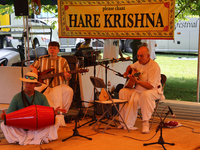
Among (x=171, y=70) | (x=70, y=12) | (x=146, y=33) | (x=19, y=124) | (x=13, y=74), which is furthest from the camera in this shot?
(x=171, y=70)

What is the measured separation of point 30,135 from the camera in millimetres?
4238

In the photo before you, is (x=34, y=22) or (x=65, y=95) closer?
(x=65, y=95)

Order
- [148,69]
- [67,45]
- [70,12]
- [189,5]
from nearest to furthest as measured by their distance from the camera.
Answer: [148,69] < [70,12] < [189,5] < [67,45]

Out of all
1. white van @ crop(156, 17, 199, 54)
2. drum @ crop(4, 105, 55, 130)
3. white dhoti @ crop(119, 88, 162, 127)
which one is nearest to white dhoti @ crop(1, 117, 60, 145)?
drum @ crop(4, 105, 55, 130)

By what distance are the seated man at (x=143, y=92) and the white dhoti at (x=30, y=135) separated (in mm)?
1355

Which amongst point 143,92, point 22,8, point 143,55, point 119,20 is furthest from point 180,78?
point 22,8

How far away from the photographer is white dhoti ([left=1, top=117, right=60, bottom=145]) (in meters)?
4.13

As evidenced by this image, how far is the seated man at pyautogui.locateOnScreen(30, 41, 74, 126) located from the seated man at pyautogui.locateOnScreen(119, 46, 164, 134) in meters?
1.03

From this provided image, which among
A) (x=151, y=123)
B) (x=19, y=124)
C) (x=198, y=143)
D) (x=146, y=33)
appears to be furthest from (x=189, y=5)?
(x=19, y=124)

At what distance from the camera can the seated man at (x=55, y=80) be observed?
527cm

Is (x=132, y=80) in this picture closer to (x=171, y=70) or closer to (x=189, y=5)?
(x=189, y=5)

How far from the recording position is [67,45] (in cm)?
1655

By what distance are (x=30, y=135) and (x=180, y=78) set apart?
26.4 ft

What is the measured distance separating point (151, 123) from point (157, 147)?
40.0 inches
